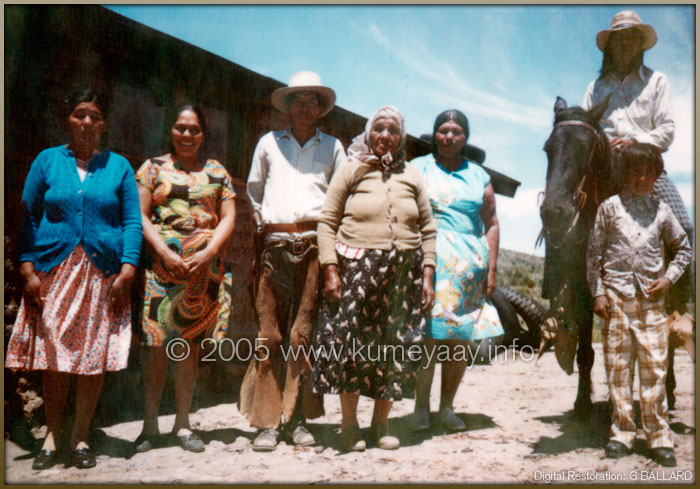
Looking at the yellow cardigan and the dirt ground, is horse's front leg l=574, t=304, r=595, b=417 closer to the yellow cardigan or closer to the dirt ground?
the dirt ground

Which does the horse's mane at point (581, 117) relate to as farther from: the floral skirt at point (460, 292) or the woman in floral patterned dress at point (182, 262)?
the woman in floral patterned dress at point (182, 262)

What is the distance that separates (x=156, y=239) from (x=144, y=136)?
2.01 metres

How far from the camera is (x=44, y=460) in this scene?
10.4 feet

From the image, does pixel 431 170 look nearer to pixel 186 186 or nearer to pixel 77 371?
pixel 186 186

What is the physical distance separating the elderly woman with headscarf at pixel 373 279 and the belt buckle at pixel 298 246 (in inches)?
7.6

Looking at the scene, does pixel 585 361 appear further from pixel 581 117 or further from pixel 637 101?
pixel 637 101

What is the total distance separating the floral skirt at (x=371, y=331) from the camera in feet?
11.4

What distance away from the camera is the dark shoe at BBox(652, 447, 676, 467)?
3.32m

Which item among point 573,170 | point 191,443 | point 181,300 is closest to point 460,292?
point 573,170

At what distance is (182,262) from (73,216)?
2.27 feet

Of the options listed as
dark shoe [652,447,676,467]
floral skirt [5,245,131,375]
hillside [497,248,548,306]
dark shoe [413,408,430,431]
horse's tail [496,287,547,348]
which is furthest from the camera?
hillside [497,248,548,306]

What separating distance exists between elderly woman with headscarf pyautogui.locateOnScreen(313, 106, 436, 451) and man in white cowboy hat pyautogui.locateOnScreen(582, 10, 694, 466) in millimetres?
1688

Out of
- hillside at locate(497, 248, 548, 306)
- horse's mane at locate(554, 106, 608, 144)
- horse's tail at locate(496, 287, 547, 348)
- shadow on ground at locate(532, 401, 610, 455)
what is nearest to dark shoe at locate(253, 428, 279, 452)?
shadow on ground at locate(532, 401, 610, 455)

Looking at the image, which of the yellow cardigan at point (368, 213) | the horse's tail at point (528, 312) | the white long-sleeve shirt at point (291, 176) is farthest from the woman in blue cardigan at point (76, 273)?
the horse's tail at point (528, 312)
